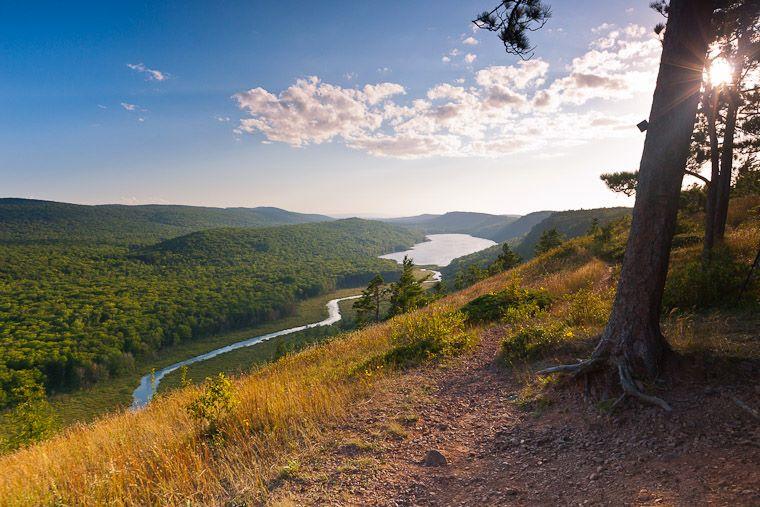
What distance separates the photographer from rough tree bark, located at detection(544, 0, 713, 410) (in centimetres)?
466

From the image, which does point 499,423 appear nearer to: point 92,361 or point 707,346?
point 707,346

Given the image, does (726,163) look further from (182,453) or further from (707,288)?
(182,453)

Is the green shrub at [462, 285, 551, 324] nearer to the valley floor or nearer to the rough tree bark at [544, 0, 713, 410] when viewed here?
the valley floor

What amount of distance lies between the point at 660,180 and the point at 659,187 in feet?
0.31

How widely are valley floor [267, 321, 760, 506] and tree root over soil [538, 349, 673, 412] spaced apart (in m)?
0.11

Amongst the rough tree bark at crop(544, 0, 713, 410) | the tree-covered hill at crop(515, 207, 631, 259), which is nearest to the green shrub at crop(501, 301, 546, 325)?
the rough tree bark at crop(544, 0, 713, 410)

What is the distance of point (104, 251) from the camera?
535 ft

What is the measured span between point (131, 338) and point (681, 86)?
95060 millimetres

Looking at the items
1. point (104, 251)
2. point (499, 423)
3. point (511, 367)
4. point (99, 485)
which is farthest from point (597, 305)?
point (104, 251)

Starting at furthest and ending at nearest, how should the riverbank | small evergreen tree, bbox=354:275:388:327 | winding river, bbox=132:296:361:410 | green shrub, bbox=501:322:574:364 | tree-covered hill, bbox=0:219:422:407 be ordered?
tree-covered hill, bbox=0:219:422:407 → winding river, bbox=132:296:361:410 → the riverbank → small evergreen tree, bbox=354:275:388:327 → green shrub, bbox=501:322:574:364

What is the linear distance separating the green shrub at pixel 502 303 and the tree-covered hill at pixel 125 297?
34301 mm

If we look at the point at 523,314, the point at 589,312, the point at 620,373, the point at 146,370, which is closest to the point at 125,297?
the point at 146,370

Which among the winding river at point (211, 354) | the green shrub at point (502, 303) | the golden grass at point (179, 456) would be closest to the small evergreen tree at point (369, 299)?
the winding river at point (211, 354)

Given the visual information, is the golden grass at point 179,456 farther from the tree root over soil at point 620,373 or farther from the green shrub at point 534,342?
the tree root over soil at point 620,373
